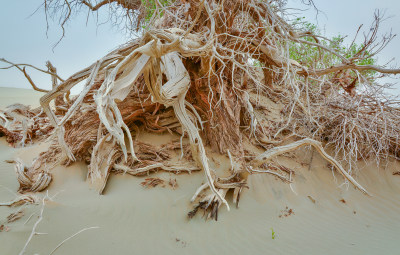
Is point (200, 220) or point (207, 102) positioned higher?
point (207, 102)

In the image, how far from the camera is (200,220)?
2891mm

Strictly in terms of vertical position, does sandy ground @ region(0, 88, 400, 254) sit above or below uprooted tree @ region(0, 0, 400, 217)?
below

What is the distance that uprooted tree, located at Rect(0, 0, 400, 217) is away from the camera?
298cm

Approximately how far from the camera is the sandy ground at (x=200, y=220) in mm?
2447

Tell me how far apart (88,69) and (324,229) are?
3.58 meters

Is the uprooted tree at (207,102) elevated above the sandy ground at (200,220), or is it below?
above

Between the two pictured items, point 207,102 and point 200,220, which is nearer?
point 200,220

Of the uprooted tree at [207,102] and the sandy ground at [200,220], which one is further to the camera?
the uprooted tree at [207,102]

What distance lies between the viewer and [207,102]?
3.98m

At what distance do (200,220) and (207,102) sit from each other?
1.85 metres

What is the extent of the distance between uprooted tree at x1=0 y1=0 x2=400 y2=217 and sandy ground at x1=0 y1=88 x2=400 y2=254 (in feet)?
0.67

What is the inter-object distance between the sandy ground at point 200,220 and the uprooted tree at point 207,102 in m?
0.21

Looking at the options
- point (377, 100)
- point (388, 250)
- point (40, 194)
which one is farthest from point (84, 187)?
point (377, 100)

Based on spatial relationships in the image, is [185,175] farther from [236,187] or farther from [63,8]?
[63,8]
